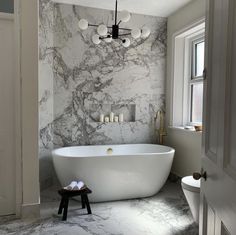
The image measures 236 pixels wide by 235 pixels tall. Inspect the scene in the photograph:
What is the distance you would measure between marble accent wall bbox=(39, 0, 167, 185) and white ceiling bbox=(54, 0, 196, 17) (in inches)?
5.1

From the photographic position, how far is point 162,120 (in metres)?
4.31

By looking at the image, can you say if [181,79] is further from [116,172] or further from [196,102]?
[116,172]

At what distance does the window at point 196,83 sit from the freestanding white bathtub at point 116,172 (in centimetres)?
99

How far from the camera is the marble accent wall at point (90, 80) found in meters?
3.67

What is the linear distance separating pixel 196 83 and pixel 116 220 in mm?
2376

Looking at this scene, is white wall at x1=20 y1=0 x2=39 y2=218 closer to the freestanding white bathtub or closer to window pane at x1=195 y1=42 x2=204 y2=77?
the freestanding white bathtub

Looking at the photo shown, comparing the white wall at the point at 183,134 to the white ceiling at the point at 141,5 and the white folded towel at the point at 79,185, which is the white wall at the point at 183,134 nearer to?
the white ceiling at the point at 141,5

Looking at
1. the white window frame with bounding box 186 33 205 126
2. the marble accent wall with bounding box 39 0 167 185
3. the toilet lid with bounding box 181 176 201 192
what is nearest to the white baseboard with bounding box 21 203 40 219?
the marble accent wall with bounding box 39 0 167 185

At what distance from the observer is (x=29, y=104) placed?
2.62 m

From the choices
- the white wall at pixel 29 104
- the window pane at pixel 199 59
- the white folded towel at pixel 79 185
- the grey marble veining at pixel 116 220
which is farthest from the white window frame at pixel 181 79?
the white wall at pixel 29 104

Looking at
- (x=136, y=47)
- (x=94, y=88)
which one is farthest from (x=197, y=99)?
(x=94, y=88)

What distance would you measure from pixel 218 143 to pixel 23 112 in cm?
210

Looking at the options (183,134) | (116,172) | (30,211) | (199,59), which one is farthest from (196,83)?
(30,211)

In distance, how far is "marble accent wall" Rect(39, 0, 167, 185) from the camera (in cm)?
367
